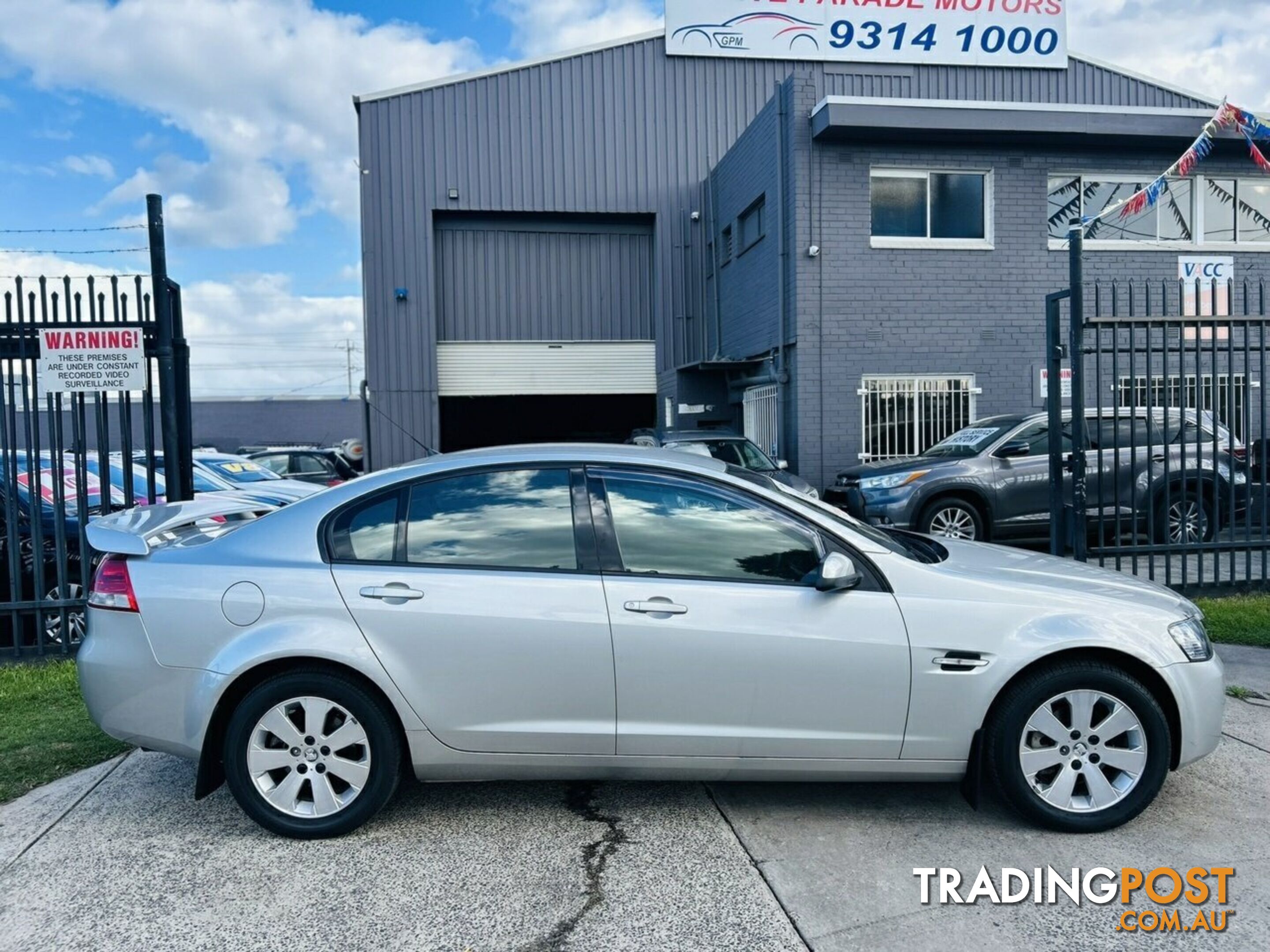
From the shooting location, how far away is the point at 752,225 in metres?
17.7

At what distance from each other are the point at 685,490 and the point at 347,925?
2.00 metres

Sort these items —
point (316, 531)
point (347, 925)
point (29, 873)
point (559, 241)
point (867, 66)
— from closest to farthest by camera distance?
point (347, 925), point (29, 873), point (316, 531), point (867, 66), point (559, 241)

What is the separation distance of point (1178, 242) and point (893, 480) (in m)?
7.69

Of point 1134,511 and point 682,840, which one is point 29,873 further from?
point 1134,511

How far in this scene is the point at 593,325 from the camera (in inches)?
884

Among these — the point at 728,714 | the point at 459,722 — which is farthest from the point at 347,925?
the point at 728,714

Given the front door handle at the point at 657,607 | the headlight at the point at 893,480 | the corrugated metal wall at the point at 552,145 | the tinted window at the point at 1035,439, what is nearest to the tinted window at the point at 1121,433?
the tinted window at the point at 1035,439

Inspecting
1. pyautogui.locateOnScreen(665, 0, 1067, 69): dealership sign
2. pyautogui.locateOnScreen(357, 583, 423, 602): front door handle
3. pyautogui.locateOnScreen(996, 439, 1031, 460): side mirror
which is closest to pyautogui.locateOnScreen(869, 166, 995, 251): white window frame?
pyautogui.locateOnScreen(996, 439, 1031, 460): side mirror

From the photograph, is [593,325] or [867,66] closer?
[867,66]

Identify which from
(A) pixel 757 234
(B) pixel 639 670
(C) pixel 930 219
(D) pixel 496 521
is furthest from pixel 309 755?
(A) pixel 757 234

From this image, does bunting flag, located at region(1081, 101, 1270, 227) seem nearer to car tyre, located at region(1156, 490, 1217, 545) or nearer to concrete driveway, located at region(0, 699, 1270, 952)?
car tyre, located at region(1156, 490, 1217, 545)

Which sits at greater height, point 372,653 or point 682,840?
point 372,653

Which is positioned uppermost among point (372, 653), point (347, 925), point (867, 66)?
point (867, 66)

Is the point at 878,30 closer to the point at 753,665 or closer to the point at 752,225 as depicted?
the point at 752,225
